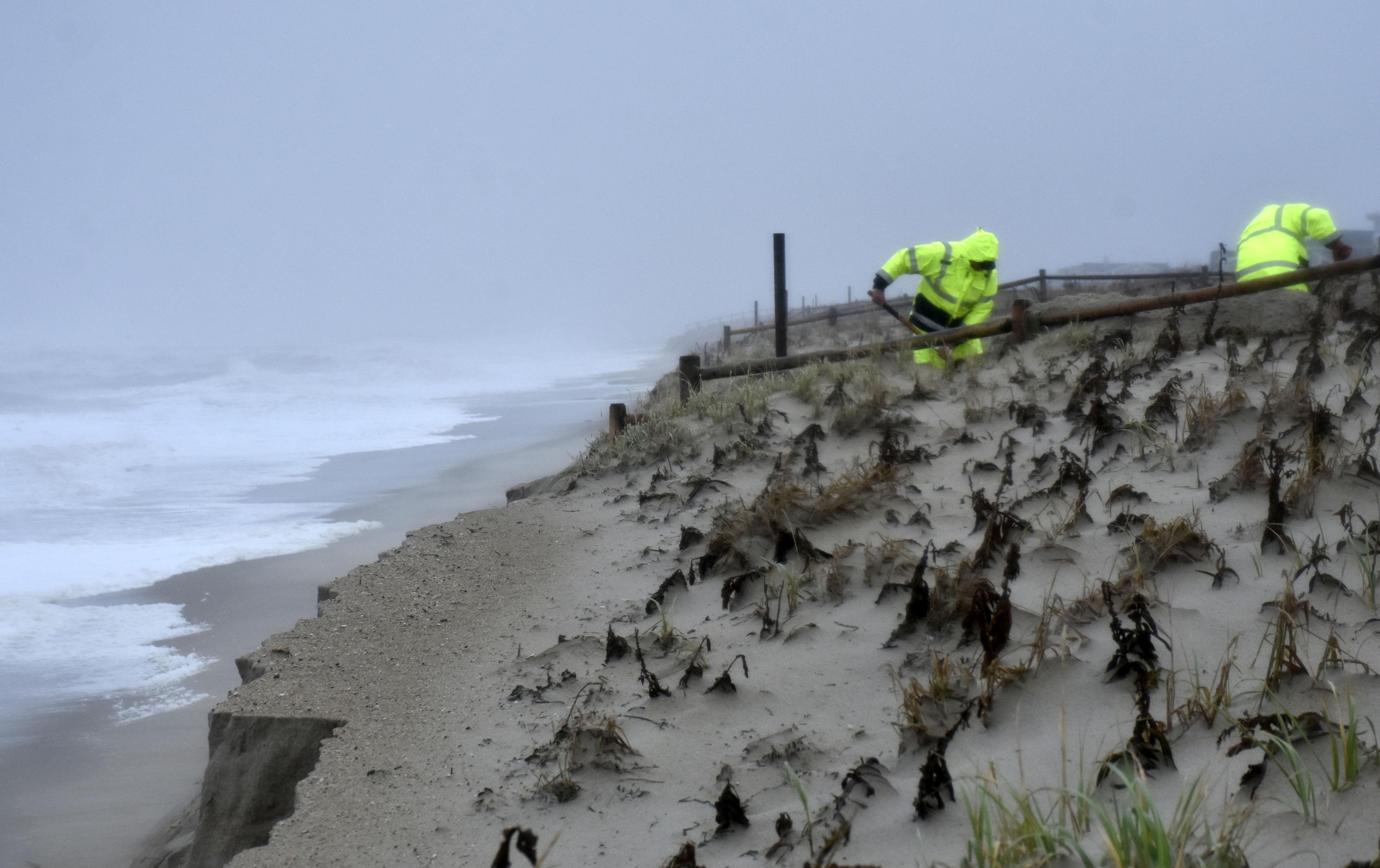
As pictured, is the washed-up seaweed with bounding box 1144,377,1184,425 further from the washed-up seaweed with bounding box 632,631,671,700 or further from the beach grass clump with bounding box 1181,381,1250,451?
the washed-up seaweed with bounding box 632,631,671,700

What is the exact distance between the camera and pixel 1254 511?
3.99m

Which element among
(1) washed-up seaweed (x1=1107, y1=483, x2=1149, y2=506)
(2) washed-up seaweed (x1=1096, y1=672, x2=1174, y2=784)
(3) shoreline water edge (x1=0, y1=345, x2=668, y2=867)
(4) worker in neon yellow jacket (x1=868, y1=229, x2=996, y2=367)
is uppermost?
(4) worker in neon yellow jacket (x1=868, y1=229, x2=996, y2=367)

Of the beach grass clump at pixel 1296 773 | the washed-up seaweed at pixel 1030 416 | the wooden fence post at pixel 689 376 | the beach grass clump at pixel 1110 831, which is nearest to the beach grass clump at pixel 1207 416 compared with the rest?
the washed-up seaweed at pixel 1030 416

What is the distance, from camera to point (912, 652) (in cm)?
345

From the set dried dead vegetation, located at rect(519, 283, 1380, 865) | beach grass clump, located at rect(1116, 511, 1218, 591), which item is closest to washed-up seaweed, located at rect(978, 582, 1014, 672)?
dried dead vegetation, located at rect(519, 283, 1380, 865)

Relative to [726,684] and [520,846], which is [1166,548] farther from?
[520,846]

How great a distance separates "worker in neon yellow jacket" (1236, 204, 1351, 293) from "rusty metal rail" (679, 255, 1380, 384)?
0.30 m

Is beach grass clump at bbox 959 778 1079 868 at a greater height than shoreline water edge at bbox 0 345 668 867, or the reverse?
beach grass clump at bbox 959 778 1079 868

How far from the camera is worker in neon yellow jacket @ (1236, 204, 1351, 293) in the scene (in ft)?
23.8

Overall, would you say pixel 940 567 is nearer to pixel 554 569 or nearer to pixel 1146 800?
pixel 1146 800

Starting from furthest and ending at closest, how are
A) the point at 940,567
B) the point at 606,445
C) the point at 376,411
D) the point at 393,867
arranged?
the point at 376,411, the point at 606,445, the point at 940,567, the point at 393,867

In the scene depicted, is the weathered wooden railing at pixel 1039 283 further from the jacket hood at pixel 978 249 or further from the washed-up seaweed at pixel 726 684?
the washed-up seaweed at pixel 726 684

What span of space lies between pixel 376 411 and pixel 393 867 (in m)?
31.6

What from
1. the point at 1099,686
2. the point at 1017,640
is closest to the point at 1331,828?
the point at 1099,686
